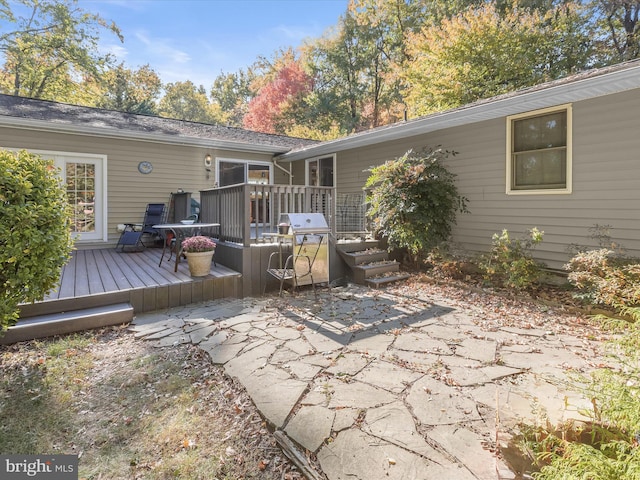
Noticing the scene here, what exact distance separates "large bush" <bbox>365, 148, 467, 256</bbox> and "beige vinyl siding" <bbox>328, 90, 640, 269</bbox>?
48 cm

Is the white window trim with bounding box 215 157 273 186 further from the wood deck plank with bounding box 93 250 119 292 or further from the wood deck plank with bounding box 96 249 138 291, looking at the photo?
the wood deck plank with bounding box 93 250 119 292

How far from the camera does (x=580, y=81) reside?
4152mm

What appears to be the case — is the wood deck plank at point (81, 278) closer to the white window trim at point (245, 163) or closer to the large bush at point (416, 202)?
the white window trim at point (245, 163)

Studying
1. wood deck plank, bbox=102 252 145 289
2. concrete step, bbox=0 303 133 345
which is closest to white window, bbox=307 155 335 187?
wood deck plank, bbox=102 252 145 289

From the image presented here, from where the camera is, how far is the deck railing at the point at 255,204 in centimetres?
512

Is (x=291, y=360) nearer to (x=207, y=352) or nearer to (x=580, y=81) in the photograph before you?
(x=207, y=352)

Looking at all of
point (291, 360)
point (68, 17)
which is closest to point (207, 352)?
point (291, 360)

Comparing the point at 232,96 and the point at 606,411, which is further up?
the point at 232,96

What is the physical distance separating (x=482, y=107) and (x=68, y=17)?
19648 mm

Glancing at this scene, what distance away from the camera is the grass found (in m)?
1.79

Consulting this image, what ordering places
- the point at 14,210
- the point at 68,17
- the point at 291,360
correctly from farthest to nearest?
1. the point at 68,17
2. the point at 291,360
3. the point at 14,210

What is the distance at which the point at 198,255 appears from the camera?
4652 millimetres

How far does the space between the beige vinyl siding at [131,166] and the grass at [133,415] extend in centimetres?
520

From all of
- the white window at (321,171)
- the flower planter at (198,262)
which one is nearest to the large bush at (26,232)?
the flower planter at (198,262)
